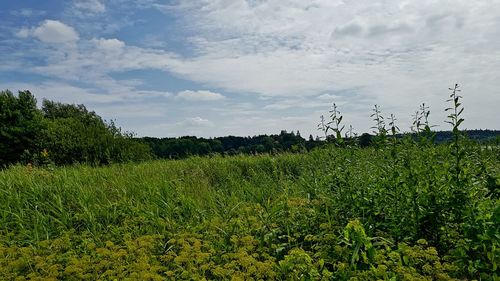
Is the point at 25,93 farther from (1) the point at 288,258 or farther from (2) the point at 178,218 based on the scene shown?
(1) the point at 288,258

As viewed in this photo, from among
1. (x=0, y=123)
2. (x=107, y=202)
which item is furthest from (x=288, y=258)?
(x=0, y=123)

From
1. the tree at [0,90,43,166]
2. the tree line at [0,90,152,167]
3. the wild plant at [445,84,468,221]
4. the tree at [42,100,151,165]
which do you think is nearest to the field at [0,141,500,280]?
the wild plant at [445,84,468,221]

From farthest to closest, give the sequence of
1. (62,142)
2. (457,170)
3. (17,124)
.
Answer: (17,124) < (62,142) < (457,170)

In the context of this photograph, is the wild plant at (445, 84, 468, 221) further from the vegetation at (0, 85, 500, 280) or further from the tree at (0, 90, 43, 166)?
the tree at (0, 90, 43, 166)

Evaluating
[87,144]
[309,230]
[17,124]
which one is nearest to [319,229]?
[309,230]

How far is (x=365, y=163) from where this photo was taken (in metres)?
5.36

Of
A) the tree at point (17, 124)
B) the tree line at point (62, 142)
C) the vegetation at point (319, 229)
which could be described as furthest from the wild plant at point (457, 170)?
the tree at point (17, 124)

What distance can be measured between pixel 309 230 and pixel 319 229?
0.32 ft

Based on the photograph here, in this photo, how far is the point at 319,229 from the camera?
160 inches

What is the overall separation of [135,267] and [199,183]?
431 centimetres

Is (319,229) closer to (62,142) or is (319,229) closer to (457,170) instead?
(457,170)

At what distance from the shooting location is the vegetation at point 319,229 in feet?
9.92

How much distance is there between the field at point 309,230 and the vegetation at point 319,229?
0.5 inches

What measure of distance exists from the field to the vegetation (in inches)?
0.5
